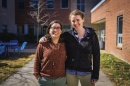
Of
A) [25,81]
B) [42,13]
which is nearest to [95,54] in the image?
[25,81]

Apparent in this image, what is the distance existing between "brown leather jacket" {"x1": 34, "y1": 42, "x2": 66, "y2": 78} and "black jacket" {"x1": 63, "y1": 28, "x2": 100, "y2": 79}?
0.12 metres

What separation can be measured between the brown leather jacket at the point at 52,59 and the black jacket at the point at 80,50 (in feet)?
0.41

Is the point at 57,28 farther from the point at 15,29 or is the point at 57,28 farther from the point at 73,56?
the point at 15,29

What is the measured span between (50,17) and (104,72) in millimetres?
22523

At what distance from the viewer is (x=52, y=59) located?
12.1 feet

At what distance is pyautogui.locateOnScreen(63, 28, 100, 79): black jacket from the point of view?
12.4 feet

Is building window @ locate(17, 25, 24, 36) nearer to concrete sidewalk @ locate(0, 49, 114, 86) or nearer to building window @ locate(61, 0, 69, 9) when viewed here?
building window @ locate(61, 0, 69, 9)

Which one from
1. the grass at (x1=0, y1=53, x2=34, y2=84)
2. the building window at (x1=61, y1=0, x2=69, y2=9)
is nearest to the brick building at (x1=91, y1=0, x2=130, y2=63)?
the grass at (x1=0, y1=53, x2=34, y2=84)

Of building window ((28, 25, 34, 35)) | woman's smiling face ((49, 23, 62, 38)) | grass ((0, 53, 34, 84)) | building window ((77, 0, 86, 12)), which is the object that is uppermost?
building window ((77, 0, 86, 12))

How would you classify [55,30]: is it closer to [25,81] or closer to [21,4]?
[25,81]

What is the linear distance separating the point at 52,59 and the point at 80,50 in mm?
445

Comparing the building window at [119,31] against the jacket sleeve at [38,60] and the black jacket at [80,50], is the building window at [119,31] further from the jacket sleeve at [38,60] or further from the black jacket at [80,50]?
the jacket sleeve at [38,60]

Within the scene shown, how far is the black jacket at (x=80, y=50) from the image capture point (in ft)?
12.4

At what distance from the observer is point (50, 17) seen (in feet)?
104
